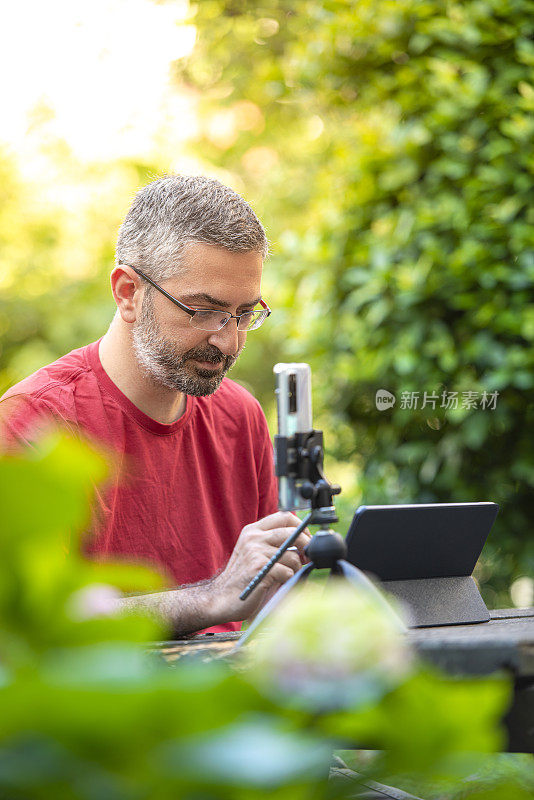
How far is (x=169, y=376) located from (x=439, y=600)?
0.87 metres

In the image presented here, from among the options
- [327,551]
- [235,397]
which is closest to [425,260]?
[235,397]

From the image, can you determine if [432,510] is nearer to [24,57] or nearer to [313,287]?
[313,287]

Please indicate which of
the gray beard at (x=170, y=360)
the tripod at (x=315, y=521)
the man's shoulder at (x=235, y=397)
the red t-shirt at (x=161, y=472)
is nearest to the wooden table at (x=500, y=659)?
the tripod at (x=315, y=521)

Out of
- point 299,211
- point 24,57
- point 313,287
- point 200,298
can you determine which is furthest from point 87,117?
point 200,298

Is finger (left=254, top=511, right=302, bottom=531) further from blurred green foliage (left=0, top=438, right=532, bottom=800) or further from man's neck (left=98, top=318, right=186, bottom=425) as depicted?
blurred green foliage (left=0, top=438, right=532, bottom=800)

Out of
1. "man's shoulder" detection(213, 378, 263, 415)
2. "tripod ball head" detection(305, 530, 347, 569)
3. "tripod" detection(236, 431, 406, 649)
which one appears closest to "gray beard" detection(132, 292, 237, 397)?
"man's shoulder" detection(213, 378, 263, 415)

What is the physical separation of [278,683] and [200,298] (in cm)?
168

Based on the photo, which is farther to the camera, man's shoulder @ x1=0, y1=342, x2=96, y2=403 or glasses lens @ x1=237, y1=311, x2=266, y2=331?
glasses lens @ x1=237, y1=311, x2=266, y2=331

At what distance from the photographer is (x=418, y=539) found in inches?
49.0

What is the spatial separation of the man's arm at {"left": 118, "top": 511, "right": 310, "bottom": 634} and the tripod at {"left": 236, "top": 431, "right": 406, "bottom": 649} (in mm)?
198

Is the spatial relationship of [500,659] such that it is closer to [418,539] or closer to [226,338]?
[418,539]

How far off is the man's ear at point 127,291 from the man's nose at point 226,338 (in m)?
0.20

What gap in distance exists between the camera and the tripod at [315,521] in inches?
40.1

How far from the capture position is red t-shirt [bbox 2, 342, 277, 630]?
6.06 feet
